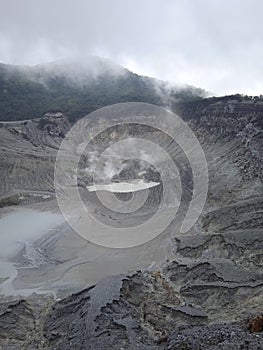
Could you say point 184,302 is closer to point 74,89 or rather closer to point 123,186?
point 123,186

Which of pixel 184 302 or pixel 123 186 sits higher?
pixel 123 186

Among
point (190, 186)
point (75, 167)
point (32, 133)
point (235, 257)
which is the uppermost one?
point (32, 133)

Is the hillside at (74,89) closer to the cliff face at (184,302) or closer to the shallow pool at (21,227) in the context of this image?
the shallow pool at (21,227)

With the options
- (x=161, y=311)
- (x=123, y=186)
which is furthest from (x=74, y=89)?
(x=161, y=311)

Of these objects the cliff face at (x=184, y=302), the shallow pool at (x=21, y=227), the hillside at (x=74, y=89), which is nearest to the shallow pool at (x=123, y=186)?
the shallow pool at (x=21, y=227)

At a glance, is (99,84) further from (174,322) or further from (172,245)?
(174,322)

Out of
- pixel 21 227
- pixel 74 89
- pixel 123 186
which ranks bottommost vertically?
pixel 21 227

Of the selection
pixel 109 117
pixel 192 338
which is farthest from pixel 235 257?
pixel 109 117
